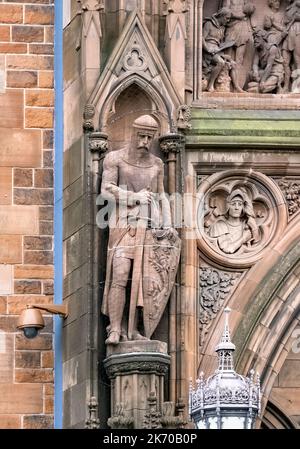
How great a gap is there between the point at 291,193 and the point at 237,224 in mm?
568

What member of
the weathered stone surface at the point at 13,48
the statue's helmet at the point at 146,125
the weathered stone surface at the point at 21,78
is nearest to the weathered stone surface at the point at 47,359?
the statue's helmet at the point at 146,125

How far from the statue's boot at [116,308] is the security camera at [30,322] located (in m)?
0.77

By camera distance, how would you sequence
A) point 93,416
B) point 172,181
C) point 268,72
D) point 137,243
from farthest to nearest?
point 268,72 → point 172,181 → point 137,243 → point 93,416

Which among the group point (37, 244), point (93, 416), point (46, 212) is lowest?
point (93, 416)

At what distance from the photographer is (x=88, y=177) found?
2578cm

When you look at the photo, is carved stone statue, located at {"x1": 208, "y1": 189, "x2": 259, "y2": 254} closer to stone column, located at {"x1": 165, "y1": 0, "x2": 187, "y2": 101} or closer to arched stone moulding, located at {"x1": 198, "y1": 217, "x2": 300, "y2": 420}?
arched stone moulding, located at {"x1": 198, "y1": 217, "x2": 300, "y2": 420}

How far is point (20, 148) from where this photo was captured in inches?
1040

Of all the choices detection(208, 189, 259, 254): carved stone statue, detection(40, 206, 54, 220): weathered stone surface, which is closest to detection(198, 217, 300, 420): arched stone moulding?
detection(208, 189, 259, 254): carved stone statue

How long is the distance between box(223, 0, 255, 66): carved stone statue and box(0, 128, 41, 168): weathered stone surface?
1.95 metres

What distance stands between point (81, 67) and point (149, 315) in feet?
7.66

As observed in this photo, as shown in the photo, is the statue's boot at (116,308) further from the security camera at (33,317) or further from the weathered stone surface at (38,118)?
the weathered stone surface at (38,118)

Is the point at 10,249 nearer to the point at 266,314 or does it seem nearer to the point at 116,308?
the point at 116,308

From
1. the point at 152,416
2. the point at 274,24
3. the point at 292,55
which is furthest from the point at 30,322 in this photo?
the point at 274,24

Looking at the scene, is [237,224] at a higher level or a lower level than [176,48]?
lower
